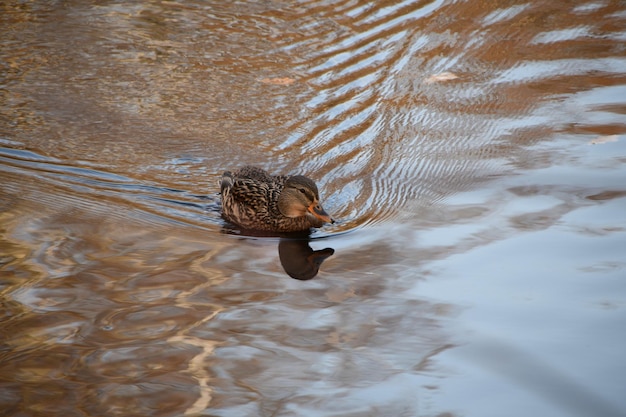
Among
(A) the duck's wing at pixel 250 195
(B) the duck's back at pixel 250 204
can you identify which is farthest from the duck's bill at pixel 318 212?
(A) the duck's wing at pixel 250 195

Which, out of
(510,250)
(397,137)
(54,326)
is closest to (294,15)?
(397,137)

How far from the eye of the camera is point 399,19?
1052cm

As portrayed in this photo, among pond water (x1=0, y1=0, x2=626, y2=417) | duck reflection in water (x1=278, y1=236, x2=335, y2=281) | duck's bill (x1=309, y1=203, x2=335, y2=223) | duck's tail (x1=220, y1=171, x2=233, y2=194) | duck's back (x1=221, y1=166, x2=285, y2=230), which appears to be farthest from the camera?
duck's tail (x1=220, y1=171, x2=233, y2=194)

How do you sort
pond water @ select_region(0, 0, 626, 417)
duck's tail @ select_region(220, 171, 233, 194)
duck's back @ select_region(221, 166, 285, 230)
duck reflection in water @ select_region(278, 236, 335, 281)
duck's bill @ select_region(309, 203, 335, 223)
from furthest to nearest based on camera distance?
duck's tail @ select_region(220, 171, 233, 194), duck's back @ select_region(221, 166, 285, 230), duck's bill @ select_region(309, 203, 335, 223), duck reflection in water @ select_region(278, 236, 335, 281), pond water @ select_region(0, 0, 626, 417)

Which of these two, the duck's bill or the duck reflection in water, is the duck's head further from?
the duck reflection in water

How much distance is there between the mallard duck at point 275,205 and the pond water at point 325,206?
0.19 m

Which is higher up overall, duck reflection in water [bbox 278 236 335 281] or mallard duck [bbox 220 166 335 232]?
mallard duck [bbox 220 166 335 232]

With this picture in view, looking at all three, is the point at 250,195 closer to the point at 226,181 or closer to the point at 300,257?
the point at 226,181

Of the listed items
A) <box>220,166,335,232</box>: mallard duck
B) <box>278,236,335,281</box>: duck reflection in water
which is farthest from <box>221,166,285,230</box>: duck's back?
<box>278,236,335,281</box>: duck reflection in water

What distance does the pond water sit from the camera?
4238 mm

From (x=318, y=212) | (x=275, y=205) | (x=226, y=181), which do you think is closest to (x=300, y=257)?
(x=318, y=212)

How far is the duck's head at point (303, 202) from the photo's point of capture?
634 cm

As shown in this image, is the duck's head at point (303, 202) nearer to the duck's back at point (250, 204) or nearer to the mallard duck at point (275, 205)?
the mallard duck at point (275, 205)

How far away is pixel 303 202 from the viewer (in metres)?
6.35
